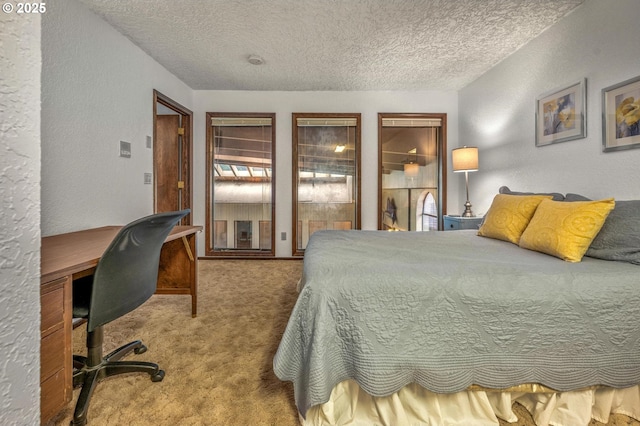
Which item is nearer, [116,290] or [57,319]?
[57,319]

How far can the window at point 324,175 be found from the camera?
418cm

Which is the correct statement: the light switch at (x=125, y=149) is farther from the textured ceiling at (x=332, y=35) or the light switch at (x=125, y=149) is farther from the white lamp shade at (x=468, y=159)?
the white lamp shade at (x=468, y=159)

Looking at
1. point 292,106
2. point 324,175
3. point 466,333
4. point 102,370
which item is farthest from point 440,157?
point 102,370

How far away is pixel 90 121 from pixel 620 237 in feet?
11.7

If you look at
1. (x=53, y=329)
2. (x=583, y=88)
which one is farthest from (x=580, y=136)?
(x=53, y=329)

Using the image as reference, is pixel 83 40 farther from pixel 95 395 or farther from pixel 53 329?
pixel 95 395

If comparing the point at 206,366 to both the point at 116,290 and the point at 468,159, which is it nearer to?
the point at 116,290

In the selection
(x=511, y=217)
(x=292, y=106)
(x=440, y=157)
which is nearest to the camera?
(x=511, y=217)

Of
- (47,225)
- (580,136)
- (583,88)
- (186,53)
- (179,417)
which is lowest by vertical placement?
(179,417)

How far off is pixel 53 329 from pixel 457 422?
159 cm

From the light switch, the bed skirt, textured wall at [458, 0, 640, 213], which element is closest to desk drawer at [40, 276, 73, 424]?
the bed skirt

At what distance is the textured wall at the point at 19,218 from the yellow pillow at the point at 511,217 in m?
2.34

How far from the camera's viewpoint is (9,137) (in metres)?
0.46

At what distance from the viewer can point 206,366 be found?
1625 mm
